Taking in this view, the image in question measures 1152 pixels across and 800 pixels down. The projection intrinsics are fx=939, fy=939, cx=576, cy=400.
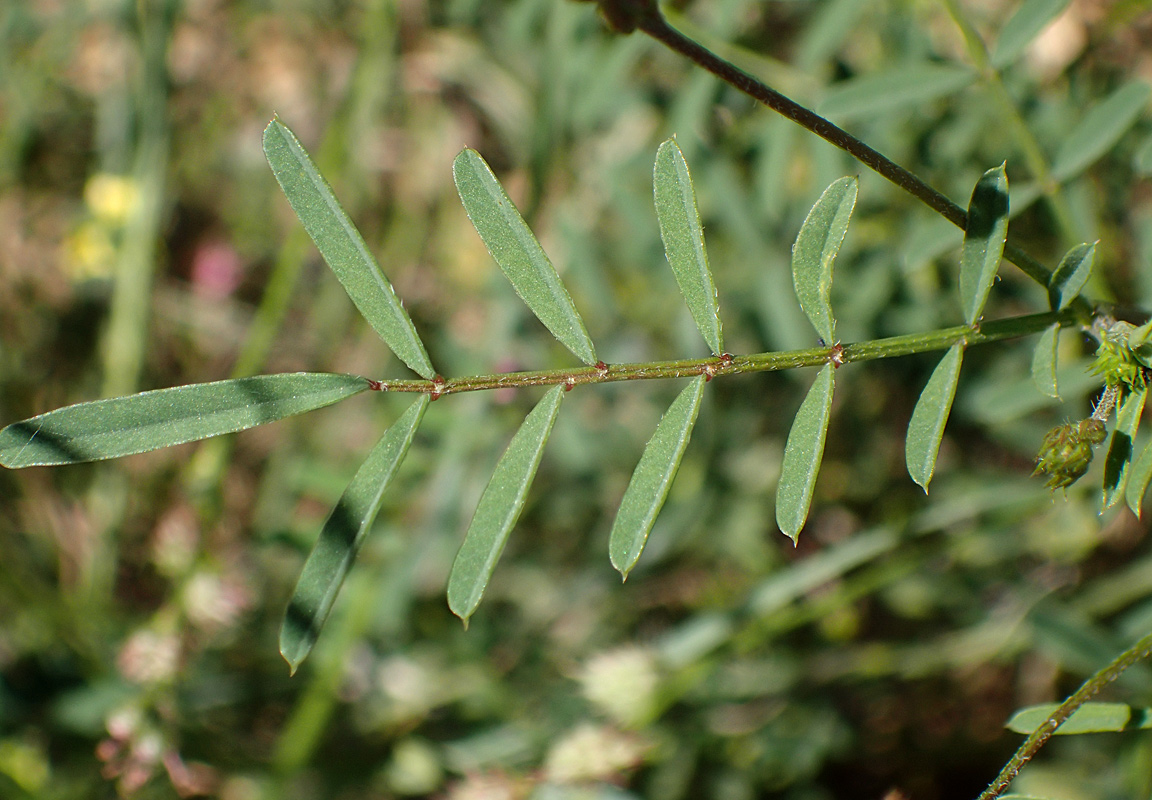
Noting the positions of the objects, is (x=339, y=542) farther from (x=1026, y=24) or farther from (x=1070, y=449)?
(x=1026, y=24)

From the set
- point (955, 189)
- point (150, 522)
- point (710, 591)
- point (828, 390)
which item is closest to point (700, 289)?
point (828, 390)

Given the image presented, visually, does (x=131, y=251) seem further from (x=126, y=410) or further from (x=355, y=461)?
(x=126, y=410)

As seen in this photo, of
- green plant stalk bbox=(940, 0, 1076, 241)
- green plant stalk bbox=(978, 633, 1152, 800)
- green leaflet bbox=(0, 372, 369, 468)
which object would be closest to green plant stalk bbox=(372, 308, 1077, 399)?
green leaflet bbox=(0, 372, 369, 468)

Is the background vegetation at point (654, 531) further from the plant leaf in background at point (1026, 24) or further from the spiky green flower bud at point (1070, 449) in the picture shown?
the spiky green flower bud at point (1070, 449)

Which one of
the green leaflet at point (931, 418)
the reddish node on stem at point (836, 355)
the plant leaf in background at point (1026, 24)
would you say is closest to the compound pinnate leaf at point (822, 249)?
the reddish node on stem at point (836, 355)

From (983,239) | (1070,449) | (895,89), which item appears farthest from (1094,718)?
(895,89)

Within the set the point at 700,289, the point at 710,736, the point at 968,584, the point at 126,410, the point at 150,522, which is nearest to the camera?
the point at 126,410

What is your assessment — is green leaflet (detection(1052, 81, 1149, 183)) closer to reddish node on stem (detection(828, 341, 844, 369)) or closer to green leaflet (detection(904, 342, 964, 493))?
green leaflet (detection(904, 342, 964, 493))
